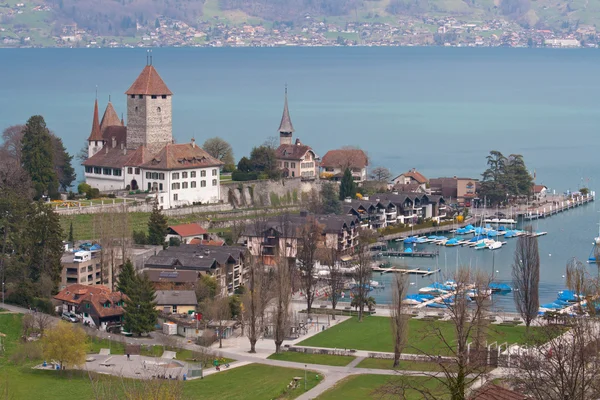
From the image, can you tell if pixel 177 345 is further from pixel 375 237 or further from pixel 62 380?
pixel 375 237

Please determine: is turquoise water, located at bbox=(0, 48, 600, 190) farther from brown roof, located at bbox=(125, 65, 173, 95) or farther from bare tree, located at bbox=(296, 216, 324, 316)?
bare tree, located at bbox=(296, 216, 324, 316)

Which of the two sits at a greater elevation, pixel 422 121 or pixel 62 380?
pixel 422 121

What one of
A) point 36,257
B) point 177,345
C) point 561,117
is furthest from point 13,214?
point 561,117

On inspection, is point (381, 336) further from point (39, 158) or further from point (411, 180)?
point (411, 180)

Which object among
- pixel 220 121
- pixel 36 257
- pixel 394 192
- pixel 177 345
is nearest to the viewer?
pixel 177 345

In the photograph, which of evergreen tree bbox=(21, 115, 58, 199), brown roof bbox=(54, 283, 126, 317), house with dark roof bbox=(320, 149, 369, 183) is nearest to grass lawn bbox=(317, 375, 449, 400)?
brown roof bbox=(54, 283, 126, 317)

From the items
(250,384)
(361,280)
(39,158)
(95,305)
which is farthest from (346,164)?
(250,384)
